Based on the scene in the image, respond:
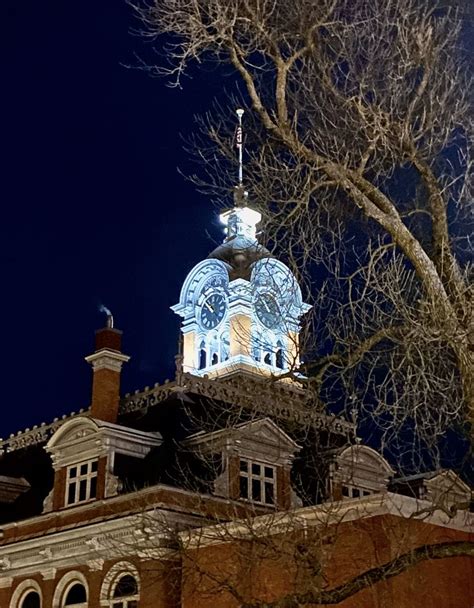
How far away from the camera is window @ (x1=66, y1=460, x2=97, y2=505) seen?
2969cm

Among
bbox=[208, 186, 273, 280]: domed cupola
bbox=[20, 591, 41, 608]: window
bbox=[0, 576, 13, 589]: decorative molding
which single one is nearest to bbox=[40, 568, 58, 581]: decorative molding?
bbox=[20, 591, 41, 608]: window

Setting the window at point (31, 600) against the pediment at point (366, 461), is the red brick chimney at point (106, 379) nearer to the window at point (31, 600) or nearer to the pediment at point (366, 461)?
the window at point (31, 600)

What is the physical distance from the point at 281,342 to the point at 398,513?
→ 18497 millimetres

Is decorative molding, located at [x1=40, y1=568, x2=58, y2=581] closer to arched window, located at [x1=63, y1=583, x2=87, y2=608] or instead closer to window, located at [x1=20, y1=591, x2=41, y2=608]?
arched window, located at [x1=63, y1=583, x2=87, y2=608]

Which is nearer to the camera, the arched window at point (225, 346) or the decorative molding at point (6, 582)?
Answer: the decorative molding at point (6, 582)

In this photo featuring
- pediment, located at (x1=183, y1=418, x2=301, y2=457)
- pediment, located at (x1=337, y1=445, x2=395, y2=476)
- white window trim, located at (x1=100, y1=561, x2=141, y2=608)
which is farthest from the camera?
pediment, located at (x1=337, y1=445, x2=395, y2=476)

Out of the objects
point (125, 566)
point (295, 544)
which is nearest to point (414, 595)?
point (295, 544)

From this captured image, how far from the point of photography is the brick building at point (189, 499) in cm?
2186

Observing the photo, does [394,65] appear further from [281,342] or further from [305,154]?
[281,342]

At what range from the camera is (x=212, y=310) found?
1737 inches

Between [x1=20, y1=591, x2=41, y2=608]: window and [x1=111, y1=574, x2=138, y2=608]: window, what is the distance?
3.91m

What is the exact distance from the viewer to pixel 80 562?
28625mm

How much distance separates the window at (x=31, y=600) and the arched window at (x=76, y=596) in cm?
160

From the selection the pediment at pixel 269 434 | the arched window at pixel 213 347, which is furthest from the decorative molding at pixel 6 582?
the arched window at pixel 213 347
